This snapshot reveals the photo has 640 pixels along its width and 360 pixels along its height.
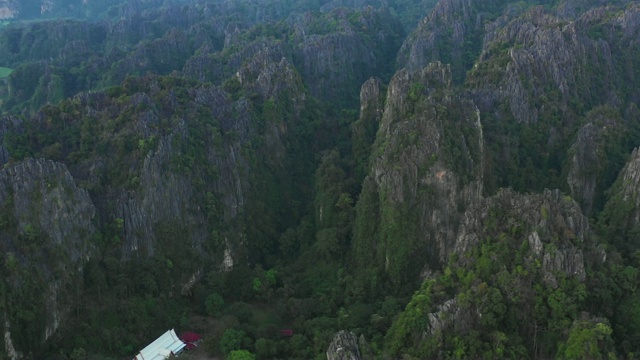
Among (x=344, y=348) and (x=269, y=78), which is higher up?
(x=269, y=78)

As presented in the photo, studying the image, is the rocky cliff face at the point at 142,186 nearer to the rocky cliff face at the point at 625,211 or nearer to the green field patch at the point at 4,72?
the rocky cliff face at the point at 625,211

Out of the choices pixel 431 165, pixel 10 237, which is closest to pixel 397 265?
pixel 431 165

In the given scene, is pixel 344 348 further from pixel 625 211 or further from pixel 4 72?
pixel 4 72

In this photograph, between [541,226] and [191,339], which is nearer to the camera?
[541,226]

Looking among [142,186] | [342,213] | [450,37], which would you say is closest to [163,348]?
[142,186]

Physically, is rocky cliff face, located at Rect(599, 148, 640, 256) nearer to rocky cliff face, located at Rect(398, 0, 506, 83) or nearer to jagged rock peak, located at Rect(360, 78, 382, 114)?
jagged rock peak, located at Rect(360, 78, 382, 114)

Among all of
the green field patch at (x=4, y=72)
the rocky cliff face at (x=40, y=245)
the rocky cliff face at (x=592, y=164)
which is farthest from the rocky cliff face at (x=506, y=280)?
the green field patch at (x=4, y=72)

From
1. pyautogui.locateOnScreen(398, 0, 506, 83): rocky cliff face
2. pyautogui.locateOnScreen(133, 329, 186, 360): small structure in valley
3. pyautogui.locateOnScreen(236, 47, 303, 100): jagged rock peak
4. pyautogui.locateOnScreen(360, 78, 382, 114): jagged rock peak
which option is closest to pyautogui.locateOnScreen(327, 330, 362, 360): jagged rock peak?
pyautogui.locateOnScreen(133, 329, 186, 360): small structure in valley
